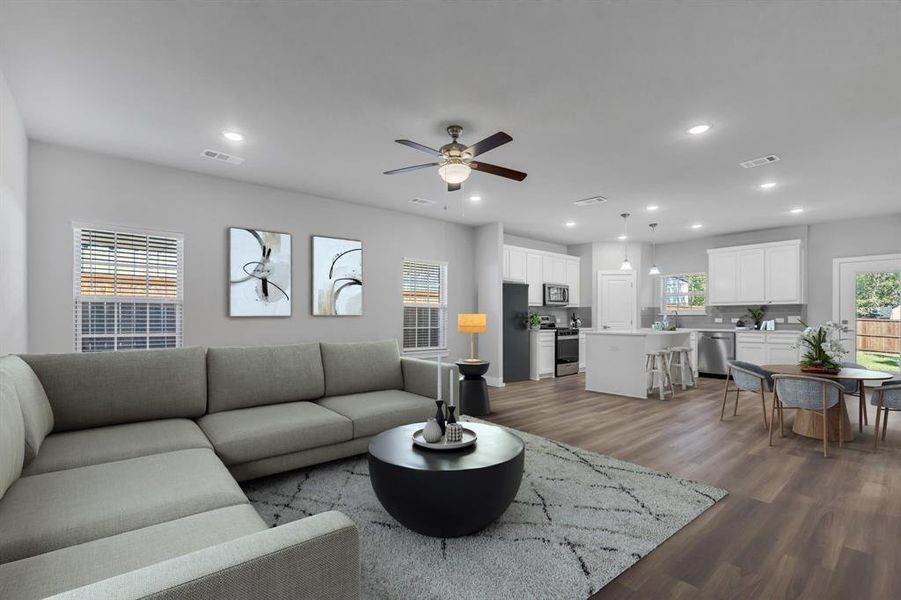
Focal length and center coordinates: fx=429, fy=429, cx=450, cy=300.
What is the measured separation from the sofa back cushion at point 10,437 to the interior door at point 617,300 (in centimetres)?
849

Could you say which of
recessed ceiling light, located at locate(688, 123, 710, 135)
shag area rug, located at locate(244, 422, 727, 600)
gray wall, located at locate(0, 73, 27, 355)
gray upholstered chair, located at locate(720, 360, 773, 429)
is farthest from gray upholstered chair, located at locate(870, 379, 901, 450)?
gray wall, located at locate(0, 73, 27, 355)

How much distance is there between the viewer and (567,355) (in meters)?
8.26

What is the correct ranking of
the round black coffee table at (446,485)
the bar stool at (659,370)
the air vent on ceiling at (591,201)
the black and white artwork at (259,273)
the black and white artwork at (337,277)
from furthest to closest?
the bar stool at (659,370) → the air vent on ceiling at (591,201) → the black and white artwork at (337,277) → the black and white artwork at (259,273) → the round black coffee table at (446,485)

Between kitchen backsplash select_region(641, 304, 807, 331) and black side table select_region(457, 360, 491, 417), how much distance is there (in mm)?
5271

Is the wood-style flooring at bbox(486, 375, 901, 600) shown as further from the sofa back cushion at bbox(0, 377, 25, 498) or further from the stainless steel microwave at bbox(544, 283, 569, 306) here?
the stainless steel microwave at bbox(544, 283, 569, 306)

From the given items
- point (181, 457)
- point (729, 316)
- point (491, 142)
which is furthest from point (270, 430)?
point (729, 316)

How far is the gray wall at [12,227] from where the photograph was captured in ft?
9.22

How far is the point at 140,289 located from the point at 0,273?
4.96 feet

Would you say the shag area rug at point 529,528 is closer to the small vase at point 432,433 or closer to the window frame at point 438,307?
the small vase at point 432,433

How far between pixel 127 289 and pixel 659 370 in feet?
21.0

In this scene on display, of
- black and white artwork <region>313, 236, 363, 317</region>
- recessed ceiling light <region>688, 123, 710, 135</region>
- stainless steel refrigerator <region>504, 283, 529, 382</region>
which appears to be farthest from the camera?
stainless steel refrigerator <region>504, 283, 529, 382</region>

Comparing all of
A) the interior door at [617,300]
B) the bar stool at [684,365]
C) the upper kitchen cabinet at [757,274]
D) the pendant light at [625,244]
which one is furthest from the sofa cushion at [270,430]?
the upper kitchen cabinet at [757,274]

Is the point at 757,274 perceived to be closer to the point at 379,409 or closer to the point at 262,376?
the point at 379,409

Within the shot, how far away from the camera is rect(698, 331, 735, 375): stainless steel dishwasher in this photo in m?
7.63
